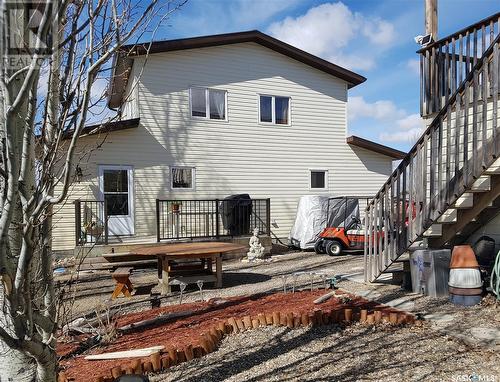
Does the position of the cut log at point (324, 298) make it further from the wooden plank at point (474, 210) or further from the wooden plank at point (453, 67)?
the wooden plank at point (453, 67)

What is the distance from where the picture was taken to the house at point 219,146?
11297 millimetres

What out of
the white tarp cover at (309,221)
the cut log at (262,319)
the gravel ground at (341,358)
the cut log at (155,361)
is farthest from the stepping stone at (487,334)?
the white tarp cover at (309,221)

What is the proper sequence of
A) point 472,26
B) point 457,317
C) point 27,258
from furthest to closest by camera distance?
point 472,26 < point 457,317 < point 27,258

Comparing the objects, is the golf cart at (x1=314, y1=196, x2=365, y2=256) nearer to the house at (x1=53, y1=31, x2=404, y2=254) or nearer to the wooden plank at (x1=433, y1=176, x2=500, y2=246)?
the house at (x1=53, y1=31, x2=404, y2=254)

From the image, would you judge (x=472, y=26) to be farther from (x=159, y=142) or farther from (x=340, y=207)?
(x=159, y=142)

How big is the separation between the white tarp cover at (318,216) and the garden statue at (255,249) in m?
1.87

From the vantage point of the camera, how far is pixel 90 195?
429 inches

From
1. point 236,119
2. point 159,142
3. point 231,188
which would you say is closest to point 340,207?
point 231,188

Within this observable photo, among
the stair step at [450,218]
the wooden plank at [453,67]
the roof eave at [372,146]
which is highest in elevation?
the wooden plank at [453,67]

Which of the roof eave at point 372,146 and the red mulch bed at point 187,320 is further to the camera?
the roof eave at point 372,146

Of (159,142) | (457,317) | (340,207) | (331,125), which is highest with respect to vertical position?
(331,125)

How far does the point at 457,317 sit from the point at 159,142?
9.52 m

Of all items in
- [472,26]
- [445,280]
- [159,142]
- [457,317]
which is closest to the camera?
[457,317]

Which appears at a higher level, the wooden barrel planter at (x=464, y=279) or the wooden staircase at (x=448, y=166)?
the wooden staircase at (x=448, y=166)
